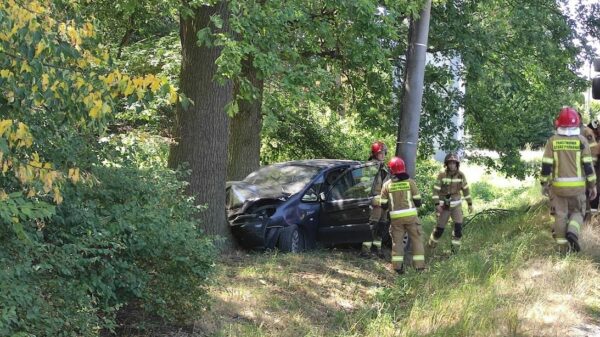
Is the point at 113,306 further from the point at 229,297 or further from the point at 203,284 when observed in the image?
the point at 229,297

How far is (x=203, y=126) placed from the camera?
916 centimetres

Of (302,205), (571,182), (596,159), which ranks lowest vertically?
(302,205)

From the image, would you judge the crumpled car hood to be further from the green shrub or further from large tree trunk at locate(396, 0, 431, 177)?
the green shrub

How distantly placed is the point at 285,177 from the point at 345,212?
108 cm

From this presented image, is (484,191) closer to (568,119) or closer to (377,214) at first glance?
(377,214)

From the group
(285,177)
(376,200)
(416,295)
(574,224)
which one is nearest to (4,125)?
(416,295)

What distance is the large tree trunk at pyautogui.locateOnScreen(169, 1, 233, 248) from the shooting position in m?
9.10

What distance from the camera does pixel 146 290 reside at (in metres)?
5.73

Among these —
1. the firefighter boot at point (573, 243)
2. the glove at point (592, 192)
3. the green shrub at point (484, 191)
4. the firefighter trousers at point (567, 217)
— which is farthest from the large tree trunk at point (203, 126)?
the green shrub at point (484, 191)

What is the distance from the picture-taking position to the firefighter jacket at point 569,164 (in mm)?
8852

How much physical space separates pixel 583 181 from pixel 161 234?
5690mm

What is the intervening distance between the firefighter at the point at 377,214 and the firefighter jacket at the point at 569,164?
2.51m

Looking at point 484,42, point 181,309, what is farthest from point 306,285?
point 484,42

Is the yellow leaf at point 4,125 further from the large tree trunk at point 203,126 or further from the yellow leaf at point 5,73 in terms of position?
the large tree trunk at point 203,126
